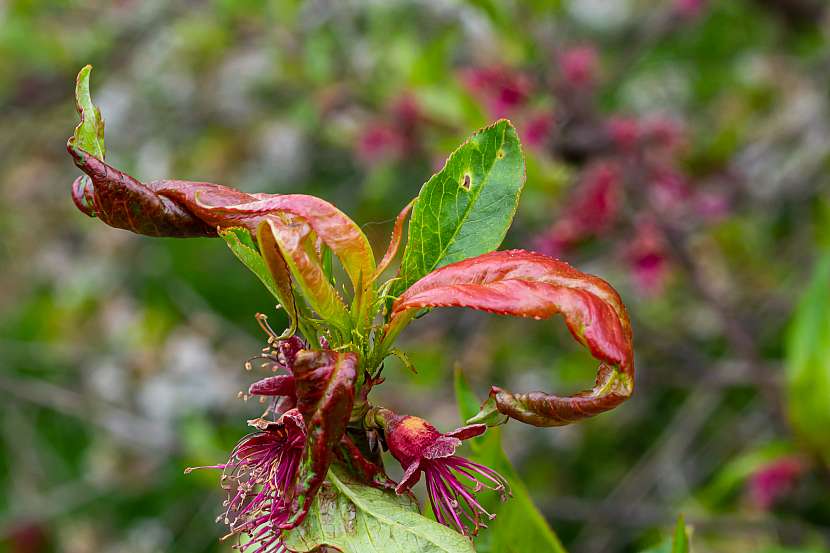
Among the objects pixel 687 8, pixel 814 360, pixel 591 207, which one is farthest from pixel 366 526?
pixel 687 8

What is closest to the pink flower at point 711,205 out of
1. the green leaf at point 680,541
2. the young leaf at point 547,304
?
the green leaf at point 680,541

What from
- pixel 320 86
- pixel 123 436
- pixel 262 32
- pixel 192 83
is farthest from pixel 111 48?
pixel 123 436

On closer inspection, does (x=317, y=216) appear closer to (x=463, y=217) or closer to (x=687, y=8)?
(x=463, y=217)

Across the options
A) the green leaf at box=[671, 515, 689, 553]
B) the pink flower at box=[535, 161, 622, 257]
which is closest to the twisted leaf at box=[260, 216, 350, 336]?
the green leaf at box=[671, 515, 689, 553]

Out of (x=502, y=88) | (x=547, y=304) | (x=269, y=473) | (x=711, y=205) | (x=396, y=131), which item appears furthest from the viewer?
(x=396, y=131)

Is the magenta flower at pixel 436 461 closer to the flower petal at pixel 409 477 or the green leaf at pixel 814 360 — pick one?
the flower petal at pixel 409 477

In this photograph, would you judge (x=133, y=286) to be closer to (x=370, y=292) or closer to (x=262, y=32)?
(x=262, y=32)

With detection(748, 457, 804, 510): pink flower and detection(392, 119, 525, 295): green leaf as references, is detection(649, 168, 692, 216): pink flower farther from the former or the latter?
detection(392, 119, 525, 295): green leaf
